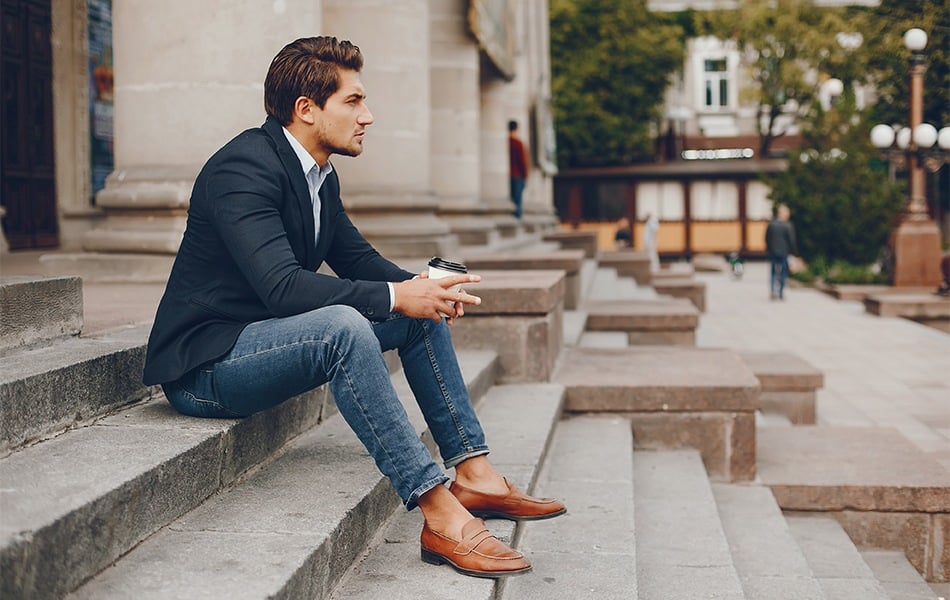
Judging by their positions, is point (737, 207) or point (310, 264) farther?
point (737, 207)

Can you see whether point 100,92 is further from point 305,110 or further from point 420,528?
point 420,528

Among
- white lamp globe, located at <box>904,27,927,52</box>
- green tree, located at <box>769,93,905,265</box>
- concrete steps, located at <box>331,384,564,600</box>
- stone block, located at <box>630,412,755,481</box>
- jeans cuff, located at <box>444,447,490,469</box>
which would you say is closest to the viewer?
concrete steps, located at <box>331,384,564,600</box>

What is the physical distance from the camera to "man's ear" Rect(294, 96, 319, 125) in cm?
361

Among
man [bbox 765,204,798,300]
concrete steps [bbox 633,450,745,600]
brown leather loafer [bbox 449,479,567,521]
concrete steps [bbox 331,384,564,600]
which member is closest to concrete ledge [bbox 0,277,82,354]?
concrete steps [bbox 331,384,564,600]

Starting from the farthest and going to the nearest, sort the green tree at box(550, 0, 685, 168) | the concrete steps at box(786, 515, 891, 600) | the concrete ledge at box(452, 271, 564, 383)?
the green tree at box(550, 0, 685, 168), the concrete ledge at box(452, 271, 564, 383), the concrete steps at box(786, 515, 891, 600)

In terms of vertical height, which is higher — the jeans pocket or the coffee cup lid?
the coffee cup lid

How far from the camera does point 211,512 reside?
319 cm

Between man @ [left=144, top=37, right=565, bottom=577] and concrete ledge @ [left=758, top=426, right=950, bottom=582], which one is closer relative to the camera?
man @ [left=144, top=37, right=565, bottom=577]

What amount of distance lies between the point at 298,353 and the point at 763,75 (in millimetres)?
40041

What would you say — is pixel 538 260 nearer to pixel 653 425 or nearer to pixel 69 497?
pixel 653 425

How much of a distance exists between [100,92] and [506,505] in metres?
9.33

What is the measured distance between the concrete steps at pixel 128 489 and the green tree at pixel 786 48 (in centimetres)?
3884

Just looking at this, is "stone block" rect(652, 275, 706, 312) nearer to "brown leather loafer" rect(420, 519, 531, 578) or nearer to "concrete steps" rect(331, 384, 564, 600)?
"concrete steps" rect(331, 384, 564, 600)

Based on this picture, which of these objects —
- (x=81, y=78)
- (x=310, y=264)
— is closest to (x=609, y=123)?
(x=81, y=78)
